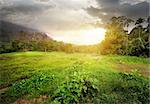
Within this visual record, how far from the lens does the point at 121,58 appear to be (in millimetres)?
8047

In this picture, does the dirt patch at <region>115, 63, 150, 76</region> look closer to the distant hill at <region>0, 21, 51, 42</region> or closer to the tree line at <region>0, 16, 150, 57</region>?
the tree line at <region>0, 16, 150, 57</region>

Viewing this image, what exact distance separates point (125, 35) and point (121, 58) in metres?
0.67

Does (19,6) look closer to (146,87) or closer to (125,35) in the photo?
(125,35)

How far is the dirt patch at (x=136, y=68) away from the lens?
25.1 ft

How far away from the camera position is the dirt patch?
7660 mm

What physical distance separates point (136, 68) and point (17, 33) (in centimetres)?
352

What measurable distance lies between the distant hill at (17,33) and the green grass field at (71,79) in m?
0.48

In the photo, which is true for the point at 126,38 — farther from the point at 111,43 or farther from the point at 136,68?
the point at 136,68

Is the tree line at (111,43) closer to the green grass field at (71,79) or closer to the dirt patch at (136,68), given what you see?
the green grass field at (71,79)

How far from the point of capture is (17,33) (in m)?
8.20

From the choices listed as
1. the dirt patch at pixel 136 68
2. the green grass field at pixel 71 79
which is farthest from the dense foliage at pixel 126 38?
the dirt patch at pixel 136 68

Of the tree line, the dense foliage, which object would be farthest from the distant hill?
the dense foliage

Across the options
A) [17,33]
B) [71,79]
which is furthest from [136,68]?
[17,33]

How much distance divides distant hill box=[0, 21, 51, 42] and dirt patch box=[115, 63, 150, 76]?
220cm
